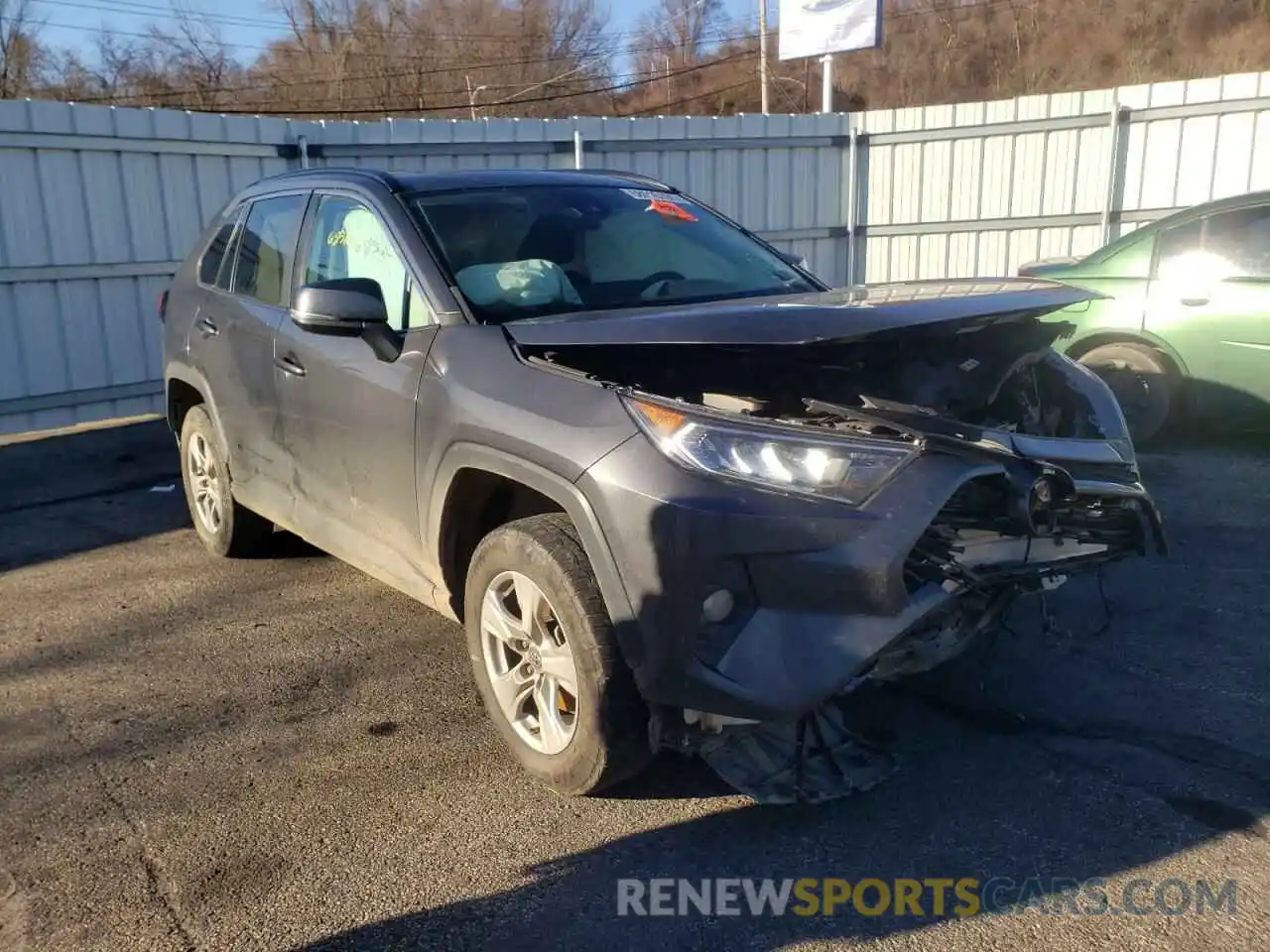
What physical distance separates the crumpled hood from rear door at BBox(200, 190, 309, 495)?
1.60 metres

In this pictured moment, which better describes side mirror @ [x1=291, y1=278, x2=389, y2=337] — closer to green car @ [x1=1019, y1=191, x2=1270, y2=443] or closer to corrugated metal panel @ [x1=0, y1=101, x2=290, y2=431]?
green car @ [x1=1019, y1=191, x2=1270, y2=443]

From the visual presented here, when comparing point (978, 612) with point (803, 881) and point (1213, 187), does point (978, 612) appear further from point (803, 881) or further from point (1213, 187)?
point (1213, 187)

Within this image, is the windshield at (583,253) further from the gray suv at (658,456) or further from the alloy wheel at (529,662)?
the alloy wheel at (529,662)

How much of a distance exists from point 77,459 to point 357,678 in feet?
17.6

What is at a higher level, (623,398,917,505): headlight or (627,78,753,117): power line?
(627,78,753,117): power line

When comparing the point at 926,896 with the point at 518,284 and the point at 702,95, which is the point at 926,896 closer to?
the point at 518,284

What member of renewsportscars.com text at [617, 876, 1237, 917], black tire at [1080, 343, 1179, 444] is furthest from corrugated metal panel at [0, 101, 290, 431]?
renewsportscars.com text at [617, 876, 1237, 917]

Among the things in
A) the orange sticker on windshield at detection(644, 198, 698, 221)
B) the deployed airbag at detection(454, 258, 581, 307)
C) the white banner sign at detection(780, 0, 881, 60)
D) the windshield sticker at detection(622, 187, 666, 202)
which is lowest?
the deployed airbag at detection(454, 258, 581, 307)

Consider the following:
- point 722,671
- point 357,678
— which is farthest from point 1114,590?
point 357,678

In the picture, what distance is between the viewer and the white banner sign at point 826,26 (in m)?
16.2

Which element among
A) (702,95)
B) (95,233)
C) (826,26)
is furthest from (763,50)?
(95,233)

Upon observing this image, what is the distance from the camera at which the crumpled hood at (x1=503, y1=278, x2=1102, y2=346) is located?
2.87m

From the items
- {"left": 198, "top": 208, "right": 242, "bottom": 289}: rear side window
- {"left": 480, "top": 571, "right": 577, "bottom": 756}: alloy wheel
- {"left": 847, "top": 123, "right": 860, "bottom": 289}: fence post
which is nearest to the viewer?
{"left": 480, "top": 571, "right": 577, "bottom": 756}: alloy wheel

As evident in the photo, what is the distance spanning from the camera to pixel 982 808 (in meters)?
3.09
